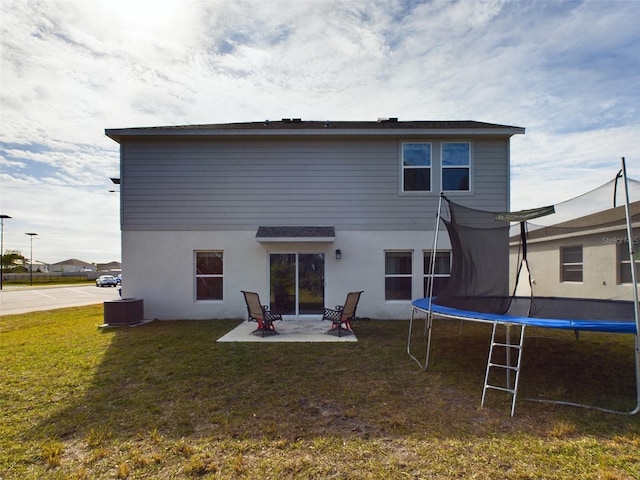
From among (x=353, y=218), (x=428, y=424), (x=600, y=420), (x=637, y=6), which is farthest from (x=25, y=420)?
(x=637, y=6)

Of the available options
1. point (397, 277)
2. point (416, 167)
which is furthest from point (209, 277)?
point (416, 167)

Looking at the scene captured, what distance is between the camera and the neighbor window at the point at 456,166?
10336 millimetres

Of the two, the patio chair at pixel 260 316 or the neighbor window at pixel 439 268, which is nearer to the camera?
the patio chair at pixel 260 316

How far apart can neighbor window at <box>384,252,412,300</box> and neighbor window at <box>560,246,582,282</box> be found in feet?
14.2

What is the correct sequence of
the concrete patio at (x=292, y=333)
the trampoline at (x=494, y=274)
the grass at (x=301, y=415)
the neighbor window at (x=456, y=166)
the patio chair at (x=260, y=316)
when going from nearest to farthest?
the grass at (x=301, y=415) < the trampoline at (x=494, y=274) < the concrete patio at (x=292, y=333) < the patio chair at (x=260, y=316) < the neighbor window at (x=456, y=166)

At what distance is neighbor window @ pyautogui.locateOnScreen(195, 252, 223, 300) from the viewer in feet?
34.0

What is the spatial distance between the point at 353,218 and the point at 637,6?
7920 mm

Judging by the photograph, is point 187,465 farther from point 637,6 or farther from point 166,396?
point 637,6

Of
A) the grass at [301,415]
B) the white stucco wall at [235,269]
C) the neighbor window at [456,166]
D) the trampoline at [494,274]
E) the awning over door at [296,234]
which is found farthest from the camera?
the neighbor window at [456,166]

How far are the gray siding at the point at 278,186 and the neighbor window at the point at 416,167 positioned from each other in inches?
8.4

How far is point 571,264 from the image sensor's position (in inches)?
451

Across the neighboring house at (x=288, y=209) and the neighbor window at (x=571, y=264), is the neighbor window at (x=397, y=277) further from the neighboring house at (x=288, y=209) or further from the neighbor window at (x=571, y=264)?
the neighbor window at (x=571, y=264)

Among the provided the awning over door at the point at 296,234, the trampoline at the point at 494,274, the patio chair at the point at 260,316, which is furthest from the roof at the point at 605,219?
the patio chair at the point at 260,316

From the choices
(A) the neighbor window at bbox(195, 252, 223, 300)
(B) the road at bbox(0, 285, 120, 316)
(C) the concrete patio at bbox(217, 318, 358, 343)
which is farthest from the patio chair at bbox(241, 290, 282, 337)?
(B) the road at bbox(0, 285, 120, 316)
